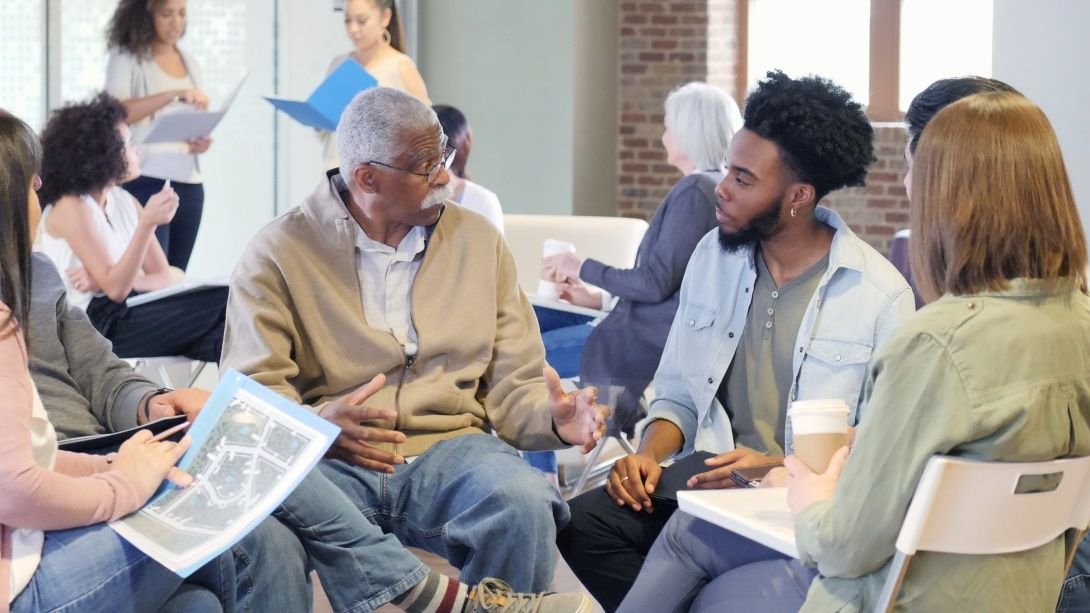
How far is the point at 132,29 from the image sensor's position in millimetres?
5539

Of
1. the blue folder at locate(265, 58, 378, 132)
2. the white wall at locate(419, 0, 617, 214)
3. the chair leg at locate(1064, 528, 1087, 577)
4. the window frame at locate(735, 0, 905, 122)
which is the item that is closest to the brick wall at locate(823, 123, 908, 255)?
the window frame at locate(735, 0, 905, 122)

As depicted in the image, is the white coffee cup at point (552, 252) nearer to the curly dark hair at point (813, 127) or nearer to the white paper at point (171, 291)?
Result: the white paper at point (171, 291)

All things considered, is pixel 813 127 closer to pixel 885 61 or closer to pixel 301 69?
pixel 301 69

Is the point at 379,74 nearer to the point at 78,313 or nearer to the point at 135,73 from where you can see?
the point at 135,73

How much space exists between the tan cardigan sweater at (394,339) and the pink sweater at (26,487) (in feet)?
2.21

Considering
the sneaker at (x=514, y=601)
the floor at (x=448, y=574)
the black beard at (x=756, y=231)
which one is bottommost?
the floor at (x=448, y=574)

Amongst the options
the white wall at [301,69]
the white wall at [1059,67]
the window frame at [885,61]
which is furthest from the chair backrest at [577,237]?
the window frame at [885,61]

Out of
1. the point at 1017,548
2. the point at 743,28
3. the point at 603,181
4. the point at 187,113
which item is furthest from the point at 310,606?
the point at 743,28

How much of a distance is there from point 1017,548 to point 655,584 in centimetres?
76

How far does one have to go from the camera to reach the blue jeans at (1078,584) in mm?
2082

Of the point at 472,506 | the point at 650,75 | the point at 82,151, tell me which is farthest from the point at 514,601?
the point at 650,75

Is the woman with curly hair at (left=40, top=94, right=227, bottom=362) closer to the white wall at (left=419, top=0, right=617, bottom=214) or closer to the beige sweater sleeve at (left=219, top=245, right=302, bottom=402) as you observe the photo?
the beige sweater sleeve at (left=219, top=245, right=302, bottom=402)

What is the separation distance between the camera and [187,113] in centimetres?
491

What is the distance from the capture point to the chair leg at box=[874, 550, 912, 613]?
1602 millimetres
